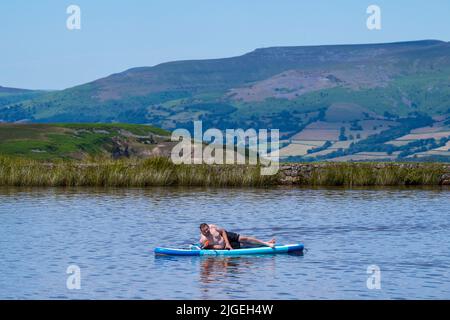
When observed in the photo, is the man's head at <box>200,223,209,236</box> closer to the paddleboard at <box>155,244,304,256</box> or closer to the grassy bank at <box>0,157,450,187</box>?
the paddleboard at <box>155,244,304,256</box>

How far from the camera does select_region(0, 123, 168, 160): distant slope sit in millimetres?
91250

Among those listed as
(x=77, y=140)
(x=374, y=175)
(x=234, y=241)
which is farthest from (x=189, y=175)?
(x=77, y=140)

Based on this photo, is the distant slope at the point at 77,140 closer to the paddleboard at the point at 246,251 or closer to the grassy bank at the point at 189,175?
the grassy bank at the point at 189,175

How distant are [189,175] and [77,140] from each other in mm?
41551

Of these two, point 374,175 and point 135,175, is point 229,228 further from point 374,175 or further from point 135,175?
point 374,175

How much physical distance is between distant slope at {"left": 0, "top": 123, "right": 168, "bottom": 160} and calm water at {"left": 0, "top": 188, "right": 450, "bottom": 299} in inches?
1303

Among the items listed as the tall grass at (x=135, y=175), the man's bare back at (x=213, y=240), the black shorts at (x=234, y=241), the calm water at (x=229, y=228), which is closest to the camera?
the calm water at (x=229, y=228)

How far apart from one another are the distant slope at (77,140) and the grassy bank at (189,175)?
2595 centimetres

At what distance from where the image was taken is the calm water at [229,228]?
2780 cm

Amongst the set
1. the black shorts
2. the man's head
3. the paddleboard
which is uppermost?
the man's head

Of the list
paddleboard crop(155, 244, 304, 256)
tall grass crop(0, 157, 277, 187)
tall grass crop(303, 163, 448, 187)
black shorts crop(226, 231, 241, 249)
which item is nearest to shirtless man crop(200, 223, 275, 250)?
black shorts crop(226, 231, 241, 249)

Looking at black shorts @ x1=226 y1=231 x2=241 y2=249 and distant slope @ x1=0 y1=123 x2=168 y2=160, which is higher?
distant slope @ x1=0 y1=123 x2=168 y2=160

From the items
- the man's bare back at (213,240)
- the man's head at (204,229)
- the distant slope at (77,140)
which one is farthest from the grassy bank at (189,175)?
Answer: the distant slope at (77,140)

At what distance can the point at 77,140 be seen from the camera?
99438 millimetres
